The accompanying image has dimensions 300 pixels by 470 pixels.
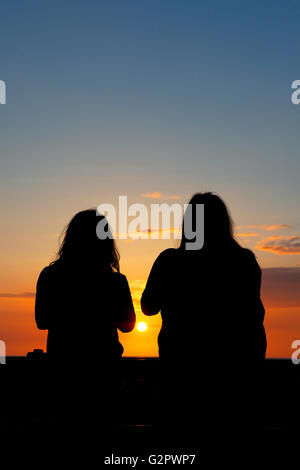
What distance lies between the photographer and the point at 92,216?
138 inches

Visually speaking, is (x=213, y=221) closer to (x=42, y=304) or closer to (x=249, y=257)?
(x=249, y=257)

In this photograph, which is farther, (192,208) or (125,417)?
(125,417)

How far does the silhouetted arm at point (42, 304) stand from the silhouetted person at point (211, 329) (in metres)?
0.69

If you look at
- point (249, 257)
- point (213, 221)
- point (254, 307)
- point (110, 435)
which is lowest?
point (110, 435)

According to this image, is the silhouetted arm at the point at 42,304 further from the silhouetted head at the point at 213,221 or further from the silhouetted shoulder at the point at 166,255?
the silhouetted head at the point at 213,221

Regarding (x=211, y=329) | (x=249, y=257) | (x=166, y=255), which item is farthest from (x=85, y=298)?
(x=249, y=257)

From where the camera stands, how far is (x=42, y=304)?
138 inches

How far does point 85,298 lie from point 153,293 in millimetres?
433

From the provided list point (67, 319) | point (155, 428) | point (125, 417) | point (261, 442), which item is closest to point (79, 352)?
point (67, 319)

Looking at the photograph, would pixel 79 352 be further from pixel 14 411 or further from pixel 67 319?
pixel 14 411

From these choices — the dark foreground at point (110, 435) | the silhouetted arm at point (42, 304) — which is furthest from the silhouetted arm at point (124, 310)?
the silhouetted arm at point (42, 304)
